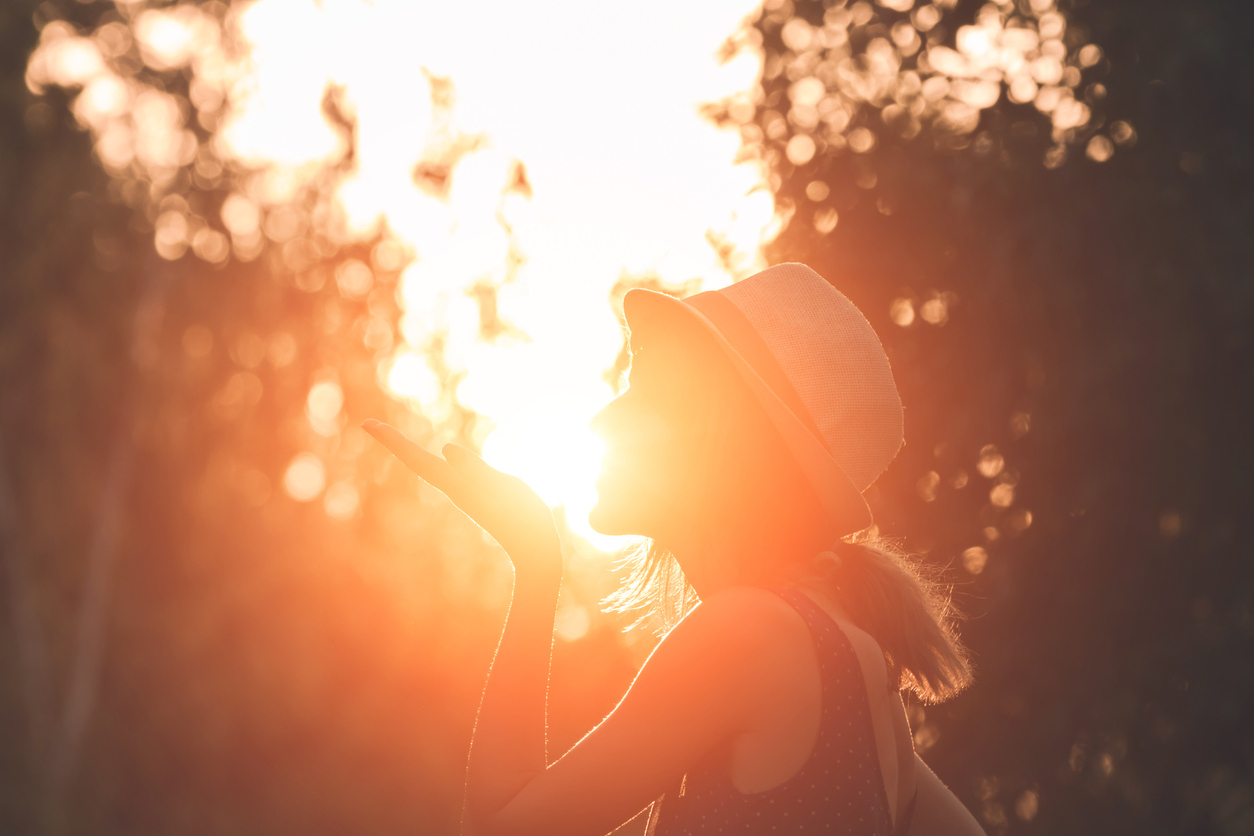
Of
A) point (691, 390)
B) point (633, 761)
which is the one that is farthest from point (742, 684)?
point (691, 390)

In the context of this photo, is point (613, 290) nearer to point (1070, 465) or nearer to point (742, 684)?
point (1070, 465)

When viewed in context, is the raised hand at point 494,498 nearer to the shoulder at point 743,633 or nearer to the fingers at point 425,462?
the fingers at point 425,462

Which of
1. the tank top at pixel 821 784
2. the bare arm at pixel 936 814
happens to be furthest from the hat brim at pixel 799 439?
the bare arm at pixel 936 814

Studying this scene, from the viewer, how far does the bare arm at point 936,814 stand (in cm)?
175

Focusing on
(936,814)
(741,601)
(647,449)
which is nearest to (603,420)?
(647,449)

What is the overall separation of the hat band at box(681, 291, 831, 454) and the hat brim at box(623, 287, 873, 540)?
0.07 feet

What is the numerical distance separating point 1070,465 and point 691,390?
2.58 m

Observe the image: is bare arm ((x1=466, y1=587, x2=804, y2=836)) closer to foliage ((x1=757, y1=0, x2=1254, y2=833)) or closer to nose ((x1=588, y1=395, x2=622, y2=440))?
nose ((x1=588, y1=395, x2=622, y2=440))

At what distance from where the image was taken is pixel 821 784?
4.59 feet

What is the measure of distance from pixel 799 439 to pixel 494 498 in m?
0.48

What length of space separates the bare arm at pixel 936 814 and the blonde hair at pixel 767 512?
251 mm

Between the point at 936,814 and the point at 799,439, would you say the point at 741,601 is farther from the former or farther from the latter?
the point at 936,814

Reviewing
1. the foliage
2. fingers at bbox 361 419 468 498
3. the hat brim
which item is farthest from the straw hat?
the foliage

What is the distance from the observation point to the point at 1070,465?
3637 millimetres
